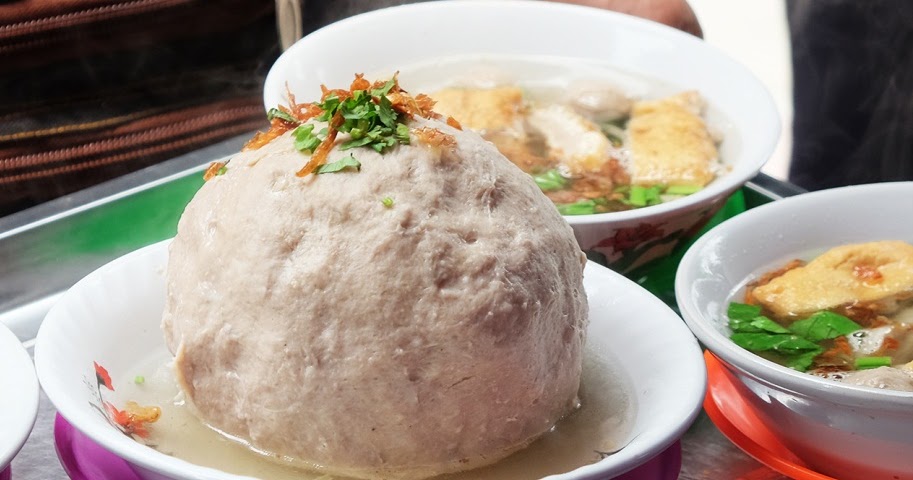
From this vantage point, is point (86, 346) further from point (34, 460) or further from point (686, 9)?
point (686, 9)

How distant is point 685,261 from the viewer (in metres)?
1.78

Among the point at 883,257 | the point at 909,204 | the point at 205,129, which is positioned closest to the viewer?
the point at 883,257

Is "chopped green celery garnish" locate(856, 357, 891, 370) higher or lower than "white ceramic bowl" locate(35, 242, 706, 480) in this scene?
lower

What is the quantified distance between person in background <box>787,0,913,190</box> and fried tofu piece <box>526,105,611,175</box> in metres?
2.33

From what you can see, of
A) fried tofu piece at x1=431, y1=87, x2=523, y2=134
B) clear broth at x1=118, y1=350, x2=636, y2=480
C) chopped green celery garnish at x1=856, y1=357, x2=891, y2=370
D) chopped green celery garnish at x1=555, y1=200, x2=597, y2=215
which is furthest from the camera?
fried tofu piece at x1=431, y1=87, x2=523, y2=134

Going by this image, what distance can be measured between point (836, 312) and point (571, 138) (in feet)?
3.36

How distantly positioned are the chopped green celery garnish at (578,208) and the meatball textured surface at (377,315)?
2.90ft

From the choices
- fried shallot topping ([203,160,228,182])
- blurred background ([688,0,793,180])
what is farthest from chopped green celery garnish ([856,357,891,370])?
blurred background ([688,0,793,180])

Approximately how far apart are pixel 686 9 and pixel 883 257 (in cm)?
147

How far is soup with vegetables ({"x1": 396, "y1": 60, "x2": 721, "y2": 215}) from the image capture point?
2.48 m

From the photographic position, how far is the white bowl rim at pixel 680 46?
199 centimetres

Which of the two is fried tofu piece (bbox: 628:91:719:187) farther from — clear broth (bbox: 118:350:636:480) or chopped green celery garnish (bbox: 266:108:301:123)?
chopped green celery garnish (bbox: 266:108:301:123)

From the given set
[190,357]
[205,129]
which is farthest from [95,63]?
[190,357]

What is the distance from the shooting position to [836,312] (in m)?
1.84
